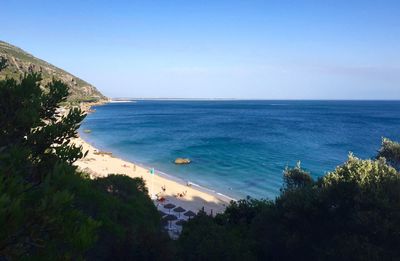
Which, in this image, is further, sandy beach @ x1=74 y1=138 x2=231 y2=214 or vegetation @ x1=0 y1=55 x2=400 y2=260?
sandy beach @ x1=74 y1=138 x2=231 y2=214

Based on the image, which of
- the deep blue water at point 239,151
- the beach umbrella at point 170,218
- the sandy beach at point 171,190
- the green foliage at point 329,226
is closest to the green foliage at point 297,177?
the sandy beach at point 171,190

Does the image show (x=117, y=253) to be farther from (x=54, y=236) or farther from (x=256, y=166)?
(x=256, y=166)

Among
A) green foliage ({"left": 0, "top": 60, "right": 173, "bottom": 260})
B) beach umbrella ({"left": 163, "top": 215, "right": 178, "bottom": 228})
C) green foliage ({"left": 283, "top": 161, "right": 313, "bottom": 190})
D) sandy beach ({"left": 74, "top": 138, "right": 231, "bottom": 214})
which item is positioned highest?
green foliage ({"left": 0, "top": 60, "right": 173, "bottom": 260})

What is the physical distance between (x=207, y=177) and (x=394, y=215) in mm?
34115

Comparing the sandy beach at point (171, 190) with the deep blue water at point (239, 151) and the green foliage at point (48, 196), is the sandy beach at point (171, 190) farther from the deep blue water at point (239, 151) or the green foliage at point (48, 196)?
the green foliage at point (48, 196)

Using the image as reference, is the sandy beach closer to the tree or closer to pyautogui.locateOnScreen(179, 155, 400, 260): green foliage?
pyautogui.locateOnScreen(179, 155, 400, 260): green foliage

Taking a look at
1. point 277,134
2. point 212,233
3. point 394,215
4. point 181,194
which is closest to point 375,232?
point 394,215

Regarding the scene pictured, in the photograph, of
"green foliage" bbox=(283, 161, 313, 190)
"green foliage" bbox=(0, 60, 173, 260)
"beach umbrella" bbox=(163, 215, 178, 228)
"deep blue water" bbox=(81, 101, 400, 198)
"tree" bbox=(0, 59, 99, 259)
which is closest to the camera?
"tree" bbox=(0, 59, 99, 259)

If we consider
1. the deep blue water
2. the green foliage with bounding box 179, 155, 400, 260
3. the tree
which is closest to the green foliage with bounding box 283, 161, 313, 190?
the deep blue water

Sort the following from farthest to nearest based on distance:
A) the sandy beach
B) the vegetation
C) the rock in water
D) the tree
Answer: the rock in water → the sandy beach → the vegetation → the tree

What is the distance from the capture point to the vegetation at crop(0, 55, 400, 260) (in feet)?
16.9

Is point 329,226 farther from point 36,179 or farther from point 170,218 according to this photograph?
point 170,218

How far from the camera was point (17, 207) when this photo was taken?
426cm

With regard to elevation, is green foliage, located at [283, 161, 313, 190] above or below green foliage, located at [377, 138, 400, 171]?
below
